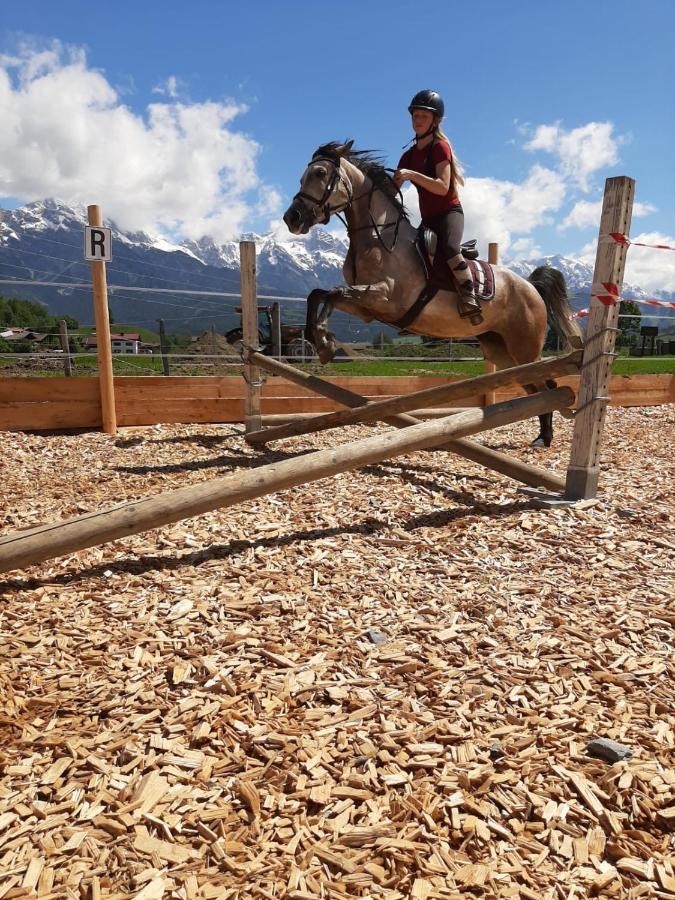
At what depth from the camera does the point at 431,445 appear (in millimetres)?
3467

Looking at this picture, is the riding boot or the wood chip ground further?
the riding boot

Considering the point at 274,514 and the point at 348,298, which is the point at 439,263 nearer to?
the point at 348,298

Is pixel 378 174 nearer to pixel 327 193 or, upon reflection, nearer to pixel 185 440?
pixel 327 193

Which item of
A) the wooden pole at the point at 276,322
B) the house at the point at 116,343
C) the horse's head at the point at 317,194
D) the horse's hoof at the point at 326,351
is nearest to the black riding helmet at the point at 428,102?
the horse's head at the point at 317,194

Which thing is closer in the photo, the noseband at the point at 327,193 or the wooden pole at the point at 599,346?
the wooden pole at the point at 599,346

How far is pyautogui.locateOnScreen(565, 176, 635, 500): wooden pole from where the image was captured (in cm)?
355

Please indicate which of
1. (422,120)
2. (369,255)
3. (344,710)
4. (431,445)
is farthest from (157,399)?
(344,710)

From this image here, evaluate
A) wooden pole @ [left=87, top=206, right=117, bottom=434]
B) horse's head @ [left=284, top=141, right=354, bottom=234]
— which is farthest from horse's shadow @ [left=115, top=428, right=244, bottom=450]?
horse's head @ [left=284, top=141, right=354, bottom=234]

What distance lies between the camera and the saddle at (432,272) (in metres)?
4.68

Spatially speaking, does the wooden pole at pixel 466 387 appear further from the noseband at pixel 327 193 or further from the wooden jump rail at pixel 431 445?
the noseband at pixel 327 193

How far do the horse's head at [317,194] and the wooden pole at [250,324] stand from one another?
1.41 metres

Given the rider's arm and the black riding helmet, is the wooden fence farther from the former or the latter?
the black riding helmet

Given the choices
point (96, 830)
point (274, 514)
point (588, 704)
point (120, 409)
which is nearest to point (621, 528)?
point (588, 704)

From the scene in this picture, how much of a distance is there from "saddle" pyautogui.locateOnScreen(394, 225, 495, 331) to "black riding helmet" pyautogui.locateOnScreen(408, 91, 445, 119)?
818 mm
